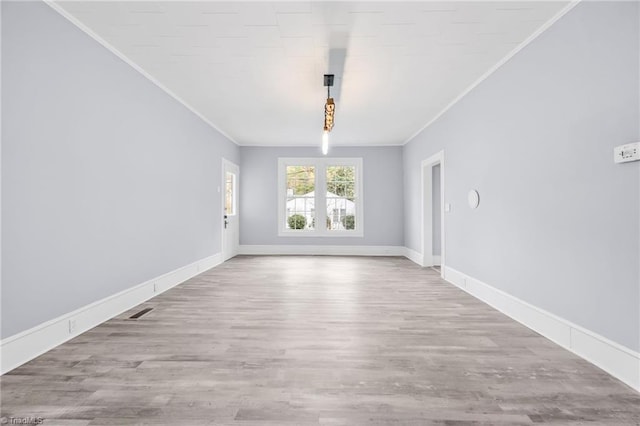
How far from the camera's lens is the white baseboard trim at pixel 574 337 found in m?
2.01

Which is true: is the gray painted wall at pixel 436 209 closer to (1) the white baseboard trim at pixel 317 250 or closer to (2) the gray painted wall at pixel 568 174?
(1) the white baseboard trim at pixel 317 250

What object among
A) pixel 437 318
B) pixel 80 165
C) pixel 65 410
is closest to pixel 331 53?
pixel 80 165

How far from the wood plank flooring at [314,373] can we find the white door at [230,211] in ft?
11.0

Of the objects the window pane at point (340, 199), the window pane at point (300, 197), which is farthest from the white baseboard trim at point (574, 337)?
the window pane at point (300, 197)

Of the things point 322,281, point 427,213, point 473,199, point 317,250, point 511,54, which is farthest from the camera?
→ point 317,250

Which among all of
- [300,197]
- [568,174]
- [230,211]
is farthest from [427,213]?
[230,211]

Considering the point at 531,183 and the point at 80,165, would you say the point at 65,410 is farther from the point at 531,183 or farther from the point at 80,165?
the point at 531,183

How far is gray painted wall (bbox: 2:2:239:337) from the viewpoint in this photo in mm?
2195

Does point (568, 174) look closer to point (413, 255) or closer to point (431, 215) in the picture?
point (431, 215)

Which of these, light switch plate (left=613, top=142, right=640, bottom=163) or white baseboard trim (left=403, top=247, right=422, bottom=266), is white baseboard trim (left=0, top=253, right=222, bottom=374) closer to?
light switch plate (left=613, top=142, right=640, bottom=163)

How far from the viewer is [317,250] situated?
796cm

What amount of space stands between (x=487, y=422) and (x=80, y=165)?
3.53 m

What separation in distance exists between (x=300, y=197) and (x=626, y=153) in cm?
655

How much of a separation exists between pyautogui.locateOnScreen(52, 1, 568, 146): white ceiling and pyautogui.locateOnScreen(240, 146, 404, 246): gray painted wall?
9.60 ft
